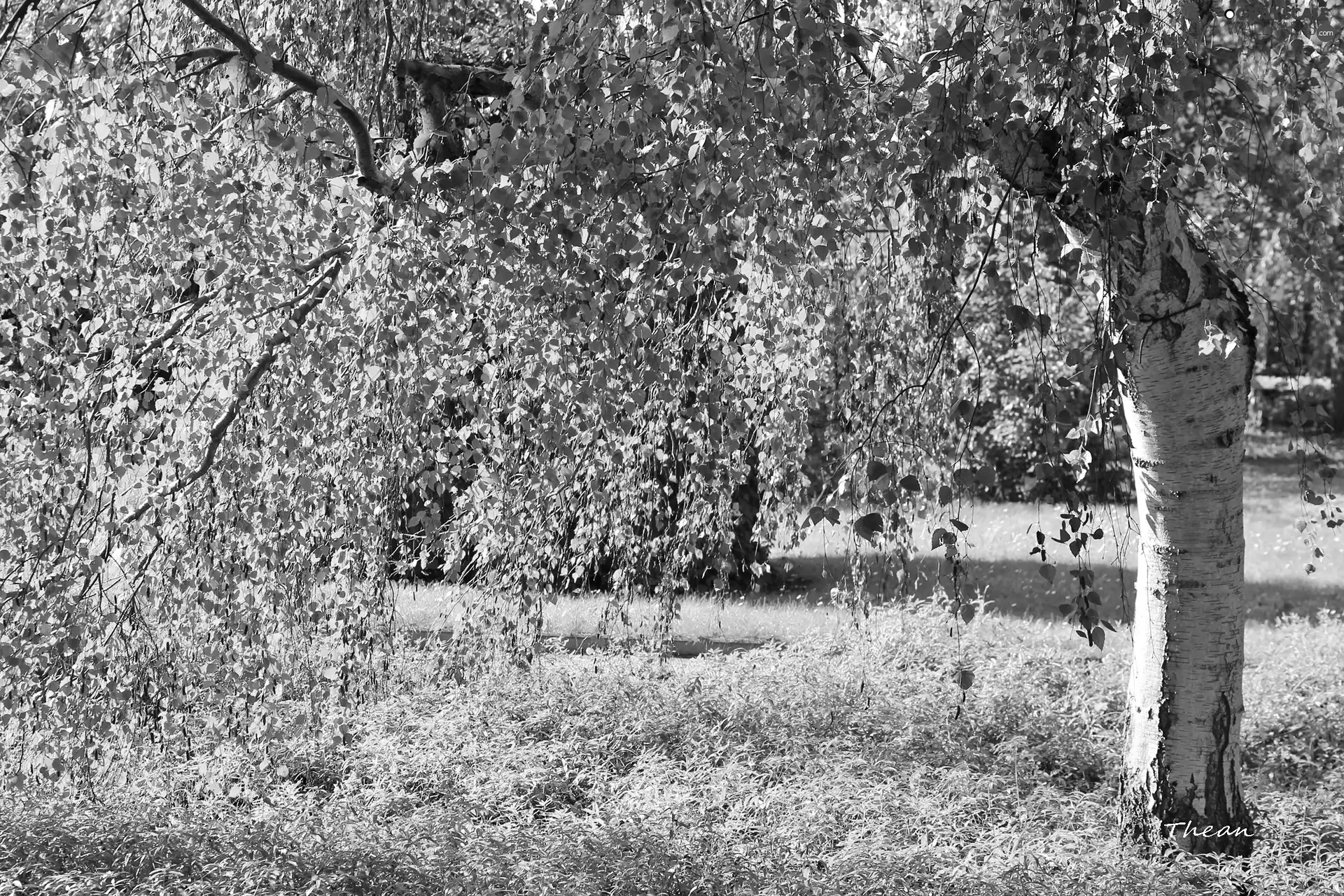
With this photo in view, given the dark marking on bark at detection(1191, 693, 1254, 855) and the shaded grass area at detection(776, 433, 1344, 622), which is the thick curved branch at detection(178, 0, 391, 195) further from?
the shaded grass area at detection(776, 433, 1344, 622)

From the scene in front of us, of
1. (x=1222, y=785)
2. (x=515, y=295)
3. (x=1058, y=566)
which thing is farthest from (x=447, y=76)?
(x=1058, y=566)

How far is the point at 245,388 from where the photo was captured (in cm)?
299

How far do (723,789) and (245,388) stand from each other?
7.68 feet

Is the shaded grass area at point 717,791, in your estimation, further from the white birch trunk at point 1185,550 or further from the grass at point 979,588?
the grass at point 979,588

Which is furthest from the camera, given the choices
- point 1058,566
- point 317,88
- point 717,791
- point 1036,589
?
point 1058,566

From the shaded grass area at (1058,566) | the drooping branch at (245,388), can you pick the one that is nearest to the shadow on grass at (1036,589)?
the shaded grass area at (1058,566)

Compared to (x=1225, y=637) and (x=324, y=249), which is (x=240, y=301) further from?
(x=1225, y=637)

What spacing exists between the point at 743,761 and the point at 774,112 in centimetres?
307

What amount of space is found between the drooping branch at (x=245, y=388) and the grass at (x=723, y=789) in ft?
3.03

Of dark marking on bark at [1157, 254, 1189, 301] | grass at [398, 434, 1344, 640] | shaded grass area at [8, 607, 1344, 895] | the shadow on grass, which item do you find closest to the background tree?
dark marking on bark at [1157, 254, 1189, 301]

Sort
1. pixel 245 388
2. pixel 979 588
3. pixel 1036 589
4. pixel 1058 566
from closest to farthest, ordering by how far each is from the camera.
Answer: pixel 245 388, pixel 979 588, pixel 1036 589, pixel 1058 566

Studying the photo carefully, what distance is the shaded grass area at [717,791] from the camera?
3.64 metres

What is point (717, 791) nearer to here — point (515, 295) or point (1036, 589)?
point (515, 295)

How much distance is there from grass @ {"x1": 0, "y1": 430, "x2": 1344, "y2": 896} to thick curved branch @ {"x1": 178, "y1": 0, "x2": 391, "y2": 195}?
175cm
